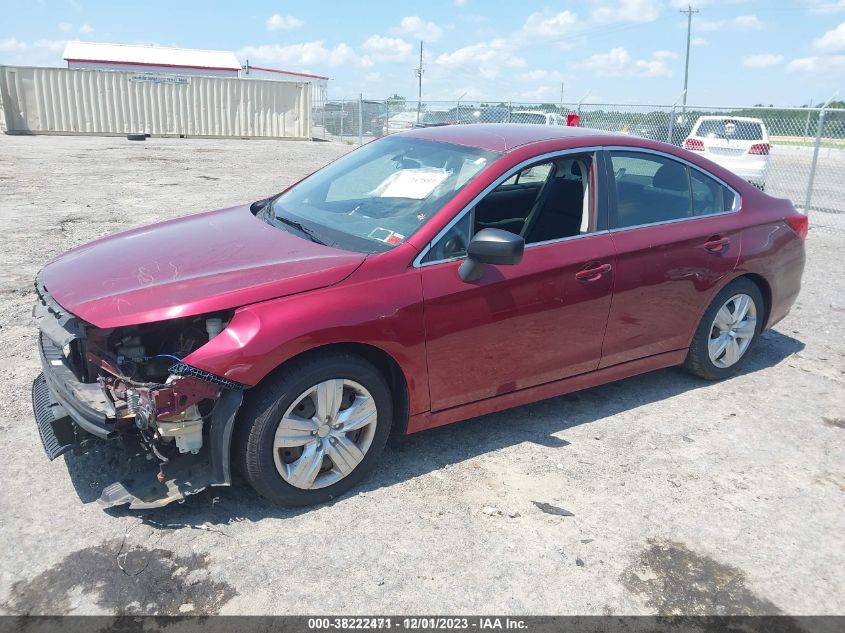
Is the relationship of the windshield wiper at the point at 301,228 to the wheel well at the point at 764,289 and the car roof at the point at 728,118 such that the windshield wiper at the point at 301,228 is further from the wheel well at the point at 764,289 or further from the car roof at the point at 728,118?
the car roof at the point at 728,118

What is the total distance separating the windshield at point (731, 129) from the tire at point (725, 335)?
1066cm

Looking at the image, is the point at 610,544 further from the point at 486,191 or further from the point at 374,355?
the point at 486,191

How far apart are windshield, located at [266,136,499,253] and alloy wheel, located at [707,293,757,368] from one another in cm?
210

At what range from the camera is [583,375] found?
4.14m

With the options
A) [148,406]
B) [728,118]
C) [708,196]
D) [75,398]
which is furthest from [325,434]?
[728,118]

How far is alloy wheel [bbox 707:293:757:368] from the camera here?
4.78 m

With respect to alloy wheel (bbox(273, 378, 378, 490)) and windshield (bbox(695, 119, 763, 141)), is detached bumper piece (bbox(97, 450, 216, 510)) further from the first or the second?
windshield (bbox(695, 119, 763, 141))

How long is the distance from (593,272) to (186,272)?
2.16 meters

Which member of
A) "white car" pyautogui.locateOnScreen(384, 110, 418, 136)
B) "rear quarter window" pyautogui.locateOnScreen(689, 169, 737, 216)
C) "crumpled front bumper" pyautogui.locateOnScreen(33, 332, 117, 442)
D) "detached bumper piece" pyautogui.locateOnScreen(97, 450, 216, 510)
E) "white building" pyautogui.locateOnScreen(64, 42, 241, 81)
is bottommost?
"detached bumper piece" pyautogui.locateOnScreen(97, 450, 216, 510)

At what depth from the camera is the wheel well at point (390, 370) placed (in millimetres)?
3227

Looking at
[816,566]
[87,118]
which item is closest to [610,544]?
[816,566]

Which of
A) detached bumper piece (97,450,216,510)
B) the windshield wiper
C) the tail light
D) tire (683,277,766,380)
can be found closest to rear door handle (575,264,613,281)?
tire (683,277,766,380)

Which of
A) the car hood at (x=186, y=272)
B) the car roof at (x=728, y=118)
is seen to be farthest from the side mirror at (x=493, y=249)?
the car roof at (x=728, y=118)

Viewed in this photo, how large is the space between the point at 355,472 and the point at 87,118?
28.8 meters
